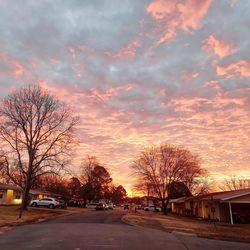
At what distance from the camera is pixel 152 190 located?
6175cm

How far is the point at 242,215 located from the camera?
39.9 meters

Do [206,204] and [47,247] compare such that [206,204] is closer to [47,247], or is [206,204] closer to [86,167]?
[47,247]

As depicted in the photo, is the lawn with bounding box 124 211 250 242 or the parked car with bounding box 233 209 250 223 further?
the parked car with bounding box 233 209 250 223

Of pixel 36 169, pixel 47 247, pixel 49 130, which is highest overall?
pixel 49 130

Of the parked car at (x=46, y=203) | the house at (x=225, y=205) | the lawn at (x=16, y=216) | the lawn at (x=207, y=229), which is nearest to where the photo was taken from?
the lawn at (x=207, y=229)

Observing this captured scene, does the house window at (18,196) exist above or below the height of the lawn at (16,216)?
above

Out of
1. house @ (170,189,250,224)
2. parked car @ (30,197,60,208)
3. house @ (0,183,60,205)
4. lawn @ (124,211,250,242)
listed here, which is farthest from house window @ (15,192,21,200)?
lawn @ (124,211,250,242)

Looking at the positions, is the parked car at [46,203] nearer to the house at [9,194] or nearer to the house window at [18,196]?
the house at [9,194]

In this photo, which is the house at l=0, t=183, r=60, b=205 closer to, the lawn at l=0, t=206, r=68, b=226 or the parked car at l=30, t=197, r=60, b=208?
the parked car at l=30, t=197, r=60, b=208

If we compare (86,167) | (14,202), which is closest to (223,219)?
(14,202)

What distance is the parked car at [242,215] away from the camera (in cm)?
3953

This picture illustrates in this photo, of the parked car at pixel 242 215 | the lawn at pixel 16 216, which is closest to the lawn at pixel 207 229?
the parked car at pixel 242 215

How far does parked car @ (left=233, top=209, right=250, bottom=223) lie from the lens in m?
39.5

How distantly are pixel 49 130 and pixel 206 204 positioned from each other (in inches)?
1032
